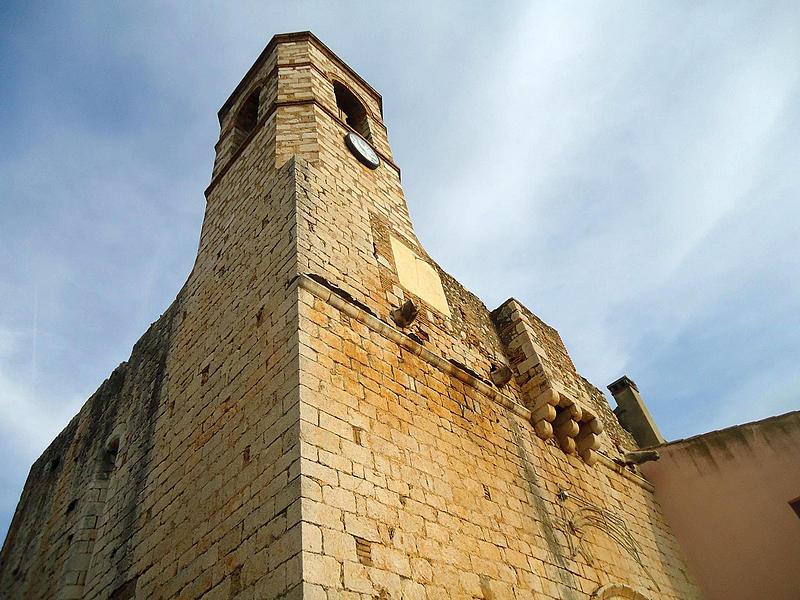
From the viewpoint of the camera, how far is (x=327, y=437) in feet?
12.7

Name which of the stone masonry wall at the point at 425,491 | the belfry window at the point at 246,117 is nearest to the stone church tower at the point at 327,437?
the stone masonry wall at the point at 425,491

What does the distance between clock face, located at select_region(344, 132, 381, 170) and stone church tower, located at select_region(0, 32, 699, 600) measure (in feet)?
0.13

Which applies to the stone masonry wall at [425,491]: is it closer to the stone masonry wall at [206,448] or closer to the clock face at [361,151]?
the stone masonry wall at [206,448]

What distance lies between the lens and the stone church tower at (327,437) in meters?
3.72

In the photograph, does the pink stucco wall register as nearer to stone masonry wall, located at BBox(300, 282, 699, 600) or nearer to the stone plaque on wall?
stone masonry wall, located at BBox(300, 282, 699, 600)

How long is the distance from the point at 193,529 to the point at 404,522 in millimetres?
1660

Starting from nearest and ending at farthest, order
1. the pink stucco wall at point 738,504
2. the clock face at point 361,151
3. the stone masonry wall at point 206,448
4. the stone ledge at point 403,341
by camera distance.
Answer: the stone masonry wall at point 206,448 < the stone ledge at point 403,341 < the pink stucco wall at point 738,504 < the clock face at point 361,151

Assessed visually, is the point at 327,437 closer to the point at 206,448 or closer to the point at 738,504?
the point at 206,448

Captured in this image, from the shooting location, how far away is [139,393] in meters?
7.11

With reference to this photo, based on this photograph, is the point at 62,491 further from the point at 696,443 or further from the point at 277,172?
the point at 696,443

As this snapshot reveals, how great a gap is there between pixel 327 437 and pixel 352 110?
7.53 metres

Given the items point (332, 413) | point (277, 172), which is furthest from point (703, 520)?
point (277, 172)

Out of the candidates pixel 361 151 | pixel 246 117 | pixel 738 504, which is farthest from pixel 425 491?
pixel 246 117

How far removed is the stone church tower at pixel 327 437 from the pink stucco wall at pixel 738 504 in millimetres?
500
